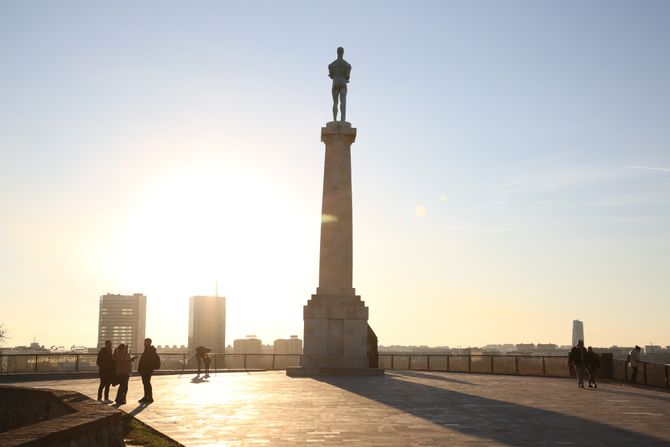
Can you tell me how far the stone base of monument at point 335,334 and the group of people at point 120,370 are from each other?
15387 mm

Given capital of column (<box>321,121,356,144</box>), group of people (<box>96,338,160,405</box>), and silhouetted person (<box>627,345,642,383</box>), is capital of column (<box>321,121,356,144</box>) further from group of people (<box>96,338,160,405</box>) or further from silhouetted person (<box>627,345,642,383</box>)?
group of people (<box>96,338,160,405</box>)

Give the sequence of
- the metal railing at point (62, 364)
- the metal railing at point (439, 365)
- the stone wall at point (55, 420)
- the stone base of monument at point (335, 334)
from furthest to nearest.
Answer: the stone base of monument at point (335, 334), the metal railing at point (62, 364), the metal railing at point (439, 365), the stone wall at point (55, 420)

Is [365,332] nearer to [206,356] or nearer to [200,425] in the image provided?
[206,356]

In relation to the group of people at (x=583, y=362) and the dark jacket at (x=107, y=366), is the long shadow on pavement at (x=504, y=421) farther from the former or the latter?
the dark jacket at (x=107, y=366)

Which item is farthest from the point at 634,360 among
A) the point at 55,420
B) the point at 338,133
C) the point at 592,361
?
the point at 55,420

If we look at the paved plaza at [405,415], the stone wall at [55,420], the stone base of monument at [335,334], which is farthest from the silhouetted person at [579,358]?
the stone wall at [55,420]

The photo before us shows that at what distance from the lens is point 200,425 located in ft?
49.9

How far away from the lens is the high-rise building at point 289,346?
147 m

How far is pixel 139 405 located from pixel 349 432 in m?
7.96

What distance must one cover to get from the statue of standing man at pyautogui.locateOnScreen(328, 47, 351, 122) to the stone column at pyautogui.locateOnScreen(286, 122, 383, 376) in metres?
1.81

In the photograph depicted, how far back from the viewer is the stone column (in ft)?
120

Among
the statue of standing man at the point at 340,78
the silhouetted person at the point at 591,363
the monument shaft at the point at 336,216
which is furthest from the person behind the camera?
the statue of standing man at the point at 340,78

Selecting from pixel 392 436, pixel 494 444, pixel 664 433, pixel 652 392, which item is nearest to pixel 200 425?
pixel 392 436

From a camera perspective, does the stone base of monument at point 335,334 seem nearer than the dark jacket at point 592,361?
No
